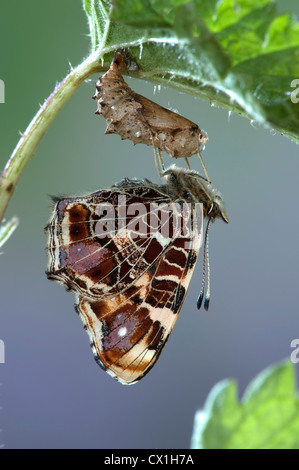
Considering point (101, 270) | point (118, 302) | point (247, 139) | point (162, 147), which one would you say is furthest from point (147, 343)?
point (247, 139)

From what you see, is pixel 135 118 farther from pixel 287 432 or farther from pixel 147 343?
pixel 287 432

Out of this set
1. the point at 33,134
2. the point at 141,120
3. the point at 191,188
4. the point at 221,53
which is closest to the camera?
the point at 221,53

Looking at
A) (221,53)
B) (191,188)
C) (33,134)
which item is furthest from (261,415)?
(191,188)

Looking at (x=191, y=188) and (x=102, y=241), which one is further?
(x=191, y=188)

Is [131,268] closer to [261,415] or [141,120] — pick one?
[141,120]

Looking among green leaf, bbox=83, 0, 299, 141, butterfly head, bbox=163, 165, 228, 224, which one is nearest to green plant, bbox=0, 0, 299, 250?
green leaf, bbox=83, 0, 299, 141

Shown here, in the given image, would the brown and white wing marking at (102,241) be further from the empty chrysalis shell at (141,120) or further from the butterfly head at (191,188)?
the empty chrysalis shell at (141,120)

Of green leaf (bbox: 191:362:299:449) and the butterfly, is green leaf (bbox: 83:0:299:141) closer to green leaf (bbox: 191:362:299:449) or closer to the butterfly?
green leaf (bbox: 191:362:299:449)
